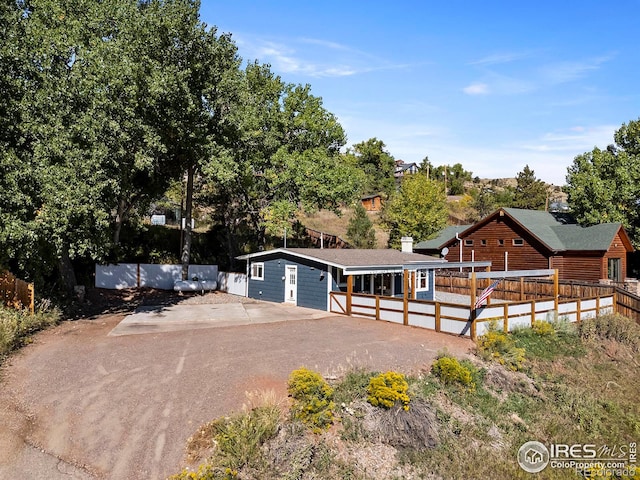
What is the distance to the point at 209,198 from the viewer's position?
104 ft

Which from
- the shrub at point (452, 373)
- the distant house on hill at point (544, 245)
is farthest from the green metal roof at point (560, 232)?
the shrub at point (452, 373)

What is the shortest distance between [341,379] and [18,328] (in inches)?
408

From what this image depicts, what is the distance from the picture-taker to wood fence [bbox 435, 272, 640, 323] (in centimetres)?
2144

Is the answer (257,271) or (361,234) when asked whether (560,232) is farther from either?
(257,271)

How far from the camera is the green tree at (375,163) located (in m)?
68.6

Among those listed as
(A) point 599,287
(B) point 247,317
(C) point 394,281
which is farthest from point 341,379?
(A) point 599,287

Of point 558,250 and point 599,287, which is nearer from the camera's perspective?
point 599,287

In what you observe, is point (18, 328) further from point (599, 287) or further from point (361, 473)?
point (599, 287)

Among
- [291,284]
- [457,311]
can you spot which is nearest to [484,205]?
[291,284]

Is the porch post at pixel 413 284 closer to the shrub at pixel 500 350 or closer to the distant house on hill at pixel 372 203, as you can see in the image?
the shrub at pixel 500 350

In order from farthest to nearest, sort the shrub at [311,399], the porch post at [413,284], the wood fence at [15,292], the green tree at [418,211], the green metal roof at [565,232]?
1. the green tree at [418,211]
2. the green metal roof at [565,232]
3. the porch post at [413,284]
4. the wood fence at [15,292]
5. the shrub at [311,399]

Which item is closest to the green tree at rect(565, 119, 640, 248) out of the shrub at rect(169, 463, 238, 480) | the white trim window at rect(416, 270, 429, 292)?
the white trim window at rect(416, 270, 429, 292)

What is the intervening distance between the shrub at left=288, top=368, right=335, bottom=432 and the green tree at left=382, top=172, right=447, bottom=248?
28.9 m

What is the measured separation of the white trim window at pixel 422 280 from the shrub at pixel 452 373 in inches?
503
